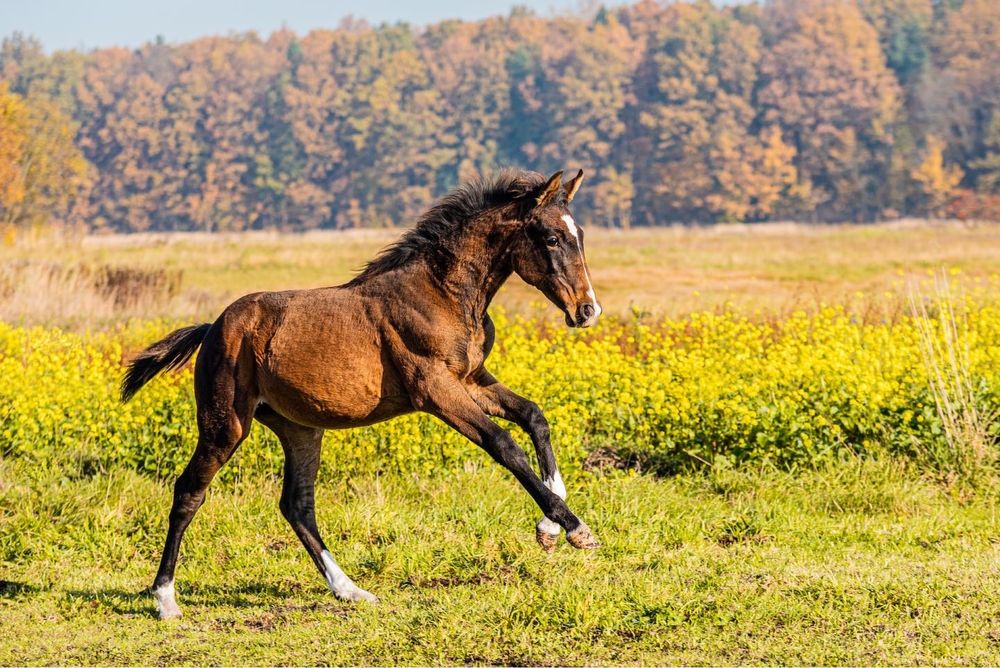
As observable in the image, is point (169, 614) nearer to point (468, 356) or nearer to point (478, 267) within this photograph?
point (468, 356)

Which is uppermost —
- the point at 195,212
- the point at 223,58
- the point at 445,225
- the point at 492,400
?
the point at 223,58

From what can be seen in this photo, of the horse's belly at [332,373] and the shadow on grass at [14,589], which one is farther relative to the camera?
the shadow on grass at [14,589]

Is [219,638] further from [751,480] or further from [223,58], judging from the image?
[223,58]

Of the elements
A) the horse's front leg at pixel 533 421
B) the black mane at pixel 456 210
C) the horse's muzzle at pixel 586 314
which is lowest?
the horse's front leg at pixel 533 421

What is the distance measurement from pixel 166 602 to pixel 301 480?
3.21 feet

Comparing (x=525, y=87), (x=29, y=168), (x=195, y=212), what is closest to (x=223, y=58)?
(x=195, y=212)

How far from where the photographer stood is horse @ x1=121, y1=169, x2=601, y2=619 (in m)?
5.61

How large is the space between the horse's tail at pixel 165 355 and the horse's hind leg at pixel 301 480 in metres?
0.62

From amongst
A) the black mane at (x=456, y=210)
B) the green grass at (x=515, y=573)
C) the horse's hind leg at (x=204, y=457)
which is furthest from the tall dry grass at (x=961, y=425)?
the horse's hind leg at (x=204, y=457)

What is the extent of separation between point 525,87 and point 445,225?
88.2 metres

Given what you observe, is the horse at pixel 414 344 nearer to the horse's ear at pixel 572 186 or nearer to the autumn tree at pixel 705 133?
the horse's ear at pixel 572 186

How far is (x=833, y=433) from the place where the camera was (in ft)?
28.7

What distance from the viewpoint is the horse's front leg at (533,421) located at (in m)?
5.44

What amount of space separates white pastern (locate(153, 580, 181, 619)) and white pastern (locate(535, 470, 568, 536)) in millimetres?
2152
